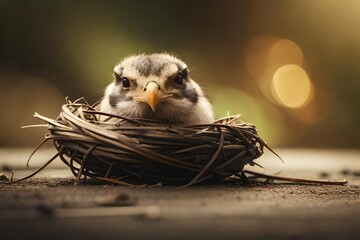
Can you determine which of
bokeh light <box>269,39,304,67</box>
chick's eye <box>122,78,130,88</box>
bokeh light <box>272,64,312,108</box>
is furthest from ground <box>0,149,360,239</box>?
bokeh light <box>269,39,304,67</box>

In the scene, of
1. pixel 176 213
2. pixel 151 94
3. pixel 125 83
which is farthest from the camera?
pixel 125 83

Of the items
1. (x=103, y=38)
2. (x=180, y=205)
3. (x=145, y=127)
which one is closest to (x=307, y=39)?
(x=103, y=38)

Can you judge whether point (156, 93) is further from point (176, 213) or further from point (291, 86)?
point (291, 86)

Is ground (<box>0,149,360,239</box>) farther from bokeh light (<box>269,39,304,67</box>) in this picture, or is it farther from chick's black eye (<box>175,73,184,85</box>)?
bokeh light (<box>269,39,304,67</box>)

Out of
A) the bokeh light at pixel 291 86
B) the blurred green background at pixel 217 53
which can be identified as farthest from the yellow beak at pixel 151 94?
the bokeh light at pixel 291 86

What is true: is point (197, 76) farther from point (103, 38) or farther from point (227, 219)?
point (227, 219)

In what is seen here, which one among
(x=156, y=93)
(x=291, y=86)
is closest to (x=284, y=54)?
(x=291, y=86)

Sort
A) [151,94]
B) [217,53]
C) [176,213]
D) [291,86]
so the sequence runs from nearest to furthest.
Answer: [176,213] < [151,94] < [291,86] < [217,53]
